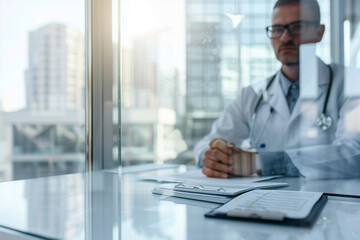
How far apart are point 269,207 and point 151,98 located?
3.32ft

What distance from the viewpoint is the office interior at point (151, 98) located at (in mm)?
499

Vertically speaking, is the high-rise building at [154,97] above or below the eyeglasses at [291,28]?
below

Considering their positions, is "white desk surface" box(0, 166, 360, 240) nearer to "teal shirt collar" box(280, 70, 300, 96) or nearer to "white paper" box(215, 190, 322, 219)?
"white paper" box(215, 190, 322, 219)

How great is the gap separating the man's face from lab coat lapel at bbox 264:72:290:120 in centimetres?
7

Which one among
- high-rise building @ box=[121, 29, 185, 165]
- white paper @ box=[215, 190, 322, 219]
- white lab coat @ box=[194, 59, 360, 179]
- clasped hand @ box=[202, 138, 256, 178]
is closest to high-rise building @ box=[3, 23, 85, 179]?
high-rise building @ box=[121, 29, 185, 165]

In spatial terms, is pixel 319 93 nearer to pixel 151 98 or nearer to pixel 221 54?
pixel 221 54

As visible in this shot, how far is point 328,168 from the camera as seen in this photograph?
83cm

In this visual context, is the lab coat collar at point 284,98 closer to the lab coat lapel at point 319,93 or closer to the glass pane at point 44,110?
the lab coat lapel at point 319,93

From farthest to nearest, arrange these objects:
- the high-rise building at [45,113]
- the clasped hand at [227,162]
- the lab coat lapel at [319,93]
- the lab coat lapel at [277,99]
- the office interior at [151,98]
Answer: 1. the high-rise building at [45,113]
2. the lab coat lapel at [277,99]
3. the lab coat lapel at [319,93]
4. the clasped hand at [227,162]
5. the office interior at [151,98]

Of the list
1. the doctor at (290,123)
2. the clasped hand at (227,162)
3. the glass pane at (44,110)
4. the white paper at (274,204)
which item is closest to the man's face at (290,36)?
the doctor at (290,123)

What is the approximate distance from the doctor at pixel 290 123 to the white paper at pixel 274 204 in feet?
0.96

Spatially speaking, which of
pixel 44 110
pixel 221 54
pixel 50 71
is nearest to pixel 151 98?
pixel 221 54

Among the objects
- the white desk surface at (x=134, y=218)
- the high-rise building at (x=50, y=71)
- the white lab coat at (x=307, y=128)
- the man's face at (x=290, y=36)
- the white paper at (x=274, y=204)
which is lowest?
the white desk surface at (x=134, y=218)

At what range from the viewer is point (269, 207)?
0.41 metres
